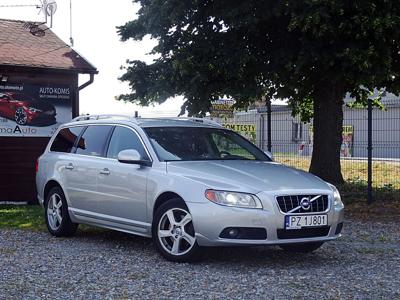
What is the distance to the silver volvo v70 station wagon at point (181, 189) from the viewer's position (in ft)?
22.2

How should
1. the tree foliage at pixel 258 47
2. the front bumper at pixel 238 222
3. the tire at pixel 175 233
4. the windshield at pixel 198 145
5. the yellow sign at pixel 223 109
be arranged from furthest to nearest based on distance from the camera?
1. the yellow sign at pixel 223 109
2. the tree foliage at pixel 258 47
3. the windshield at pixel 198 145
4. the tire at pixel 175 233
5. the front bumper at pixel 238 222

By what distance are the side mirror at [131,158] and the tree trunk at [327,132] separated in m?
7.53

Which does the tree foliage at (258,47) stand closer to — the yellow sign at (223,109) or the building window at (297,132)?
the building window at (297,132)

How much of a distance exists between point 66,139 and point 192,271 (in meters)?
3.81

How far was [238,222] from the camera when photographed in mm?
6695

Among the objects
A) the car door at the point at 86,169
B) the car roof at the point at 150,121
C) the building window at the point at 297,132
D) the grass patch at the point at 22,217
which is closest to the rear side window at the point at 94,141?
the car door at the point at 86,169

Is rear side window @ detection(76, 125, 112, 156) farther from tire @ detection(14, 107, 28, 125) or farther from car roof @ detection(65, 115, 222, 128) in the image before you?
tire @ detection(14, 107, 28, 125)

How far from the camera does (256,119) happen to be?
1540 centimetres

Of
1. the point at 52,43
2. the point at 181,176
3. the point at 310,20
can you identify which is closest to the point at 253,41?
the point at 310,20

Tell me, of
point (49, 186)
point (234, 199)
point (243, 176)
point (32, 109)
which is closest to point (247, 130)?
point (32, 109)

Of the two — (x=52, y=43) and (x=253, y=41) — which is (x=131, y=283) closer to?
(x=253, y=41)

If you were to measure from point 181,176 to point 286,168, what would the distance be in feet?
4.71

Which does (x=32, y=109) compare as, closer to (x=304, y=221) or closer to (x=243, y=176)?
(x=243, y=176)

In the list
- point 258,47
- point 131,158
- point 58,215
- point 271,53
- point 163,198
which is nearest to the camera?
point 163,198
